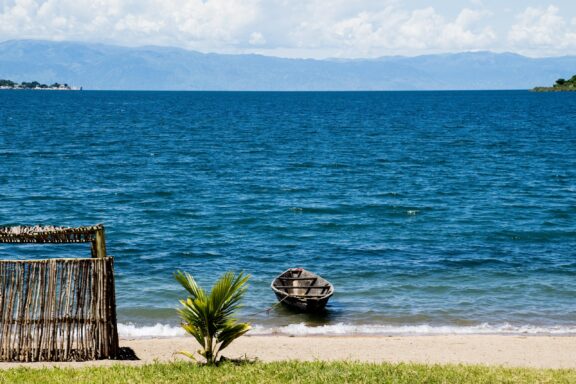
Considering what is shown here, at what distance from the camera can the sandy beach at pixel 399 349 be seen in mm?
18672

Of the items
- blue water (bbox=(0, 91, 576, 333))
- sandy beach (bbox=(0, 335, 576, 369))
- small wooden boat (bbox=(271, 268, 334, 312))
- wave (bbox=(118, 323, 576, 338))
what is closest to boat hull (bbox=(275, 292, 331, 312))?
small wooden boat (bbox=(271, 268, 334, 312))

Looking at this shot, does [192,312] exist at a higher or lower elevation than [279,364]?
higher

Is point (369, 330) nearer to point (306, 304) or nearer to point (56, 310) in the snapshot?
point (306, 304)

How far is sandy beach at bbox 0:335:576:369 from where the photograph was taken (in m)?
18.7

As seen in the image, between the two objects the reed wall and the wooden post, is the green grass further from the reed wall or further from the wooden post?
the wooden post

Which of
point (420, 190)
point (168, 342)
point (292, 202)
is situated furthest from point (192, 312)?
point (420, 190)

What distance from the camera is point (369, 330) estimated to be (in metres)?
23.0

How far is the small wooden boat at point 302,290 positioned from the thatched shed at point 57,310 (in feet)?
27.9

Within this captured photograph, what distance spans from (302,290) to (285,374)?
35.3ft

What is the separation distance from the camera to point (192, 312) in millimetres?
15414

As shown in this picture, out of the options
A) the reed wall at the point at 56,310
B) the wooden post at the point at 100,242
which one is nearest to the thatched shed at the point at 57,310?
the reed wall at the point at 56,310

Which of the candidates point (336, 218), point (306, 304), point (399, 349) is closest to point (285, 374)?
point (399, 349)

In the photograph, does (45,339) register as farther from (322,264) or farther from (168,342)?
(322,264)

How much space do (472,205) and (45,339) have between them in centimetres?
3294
